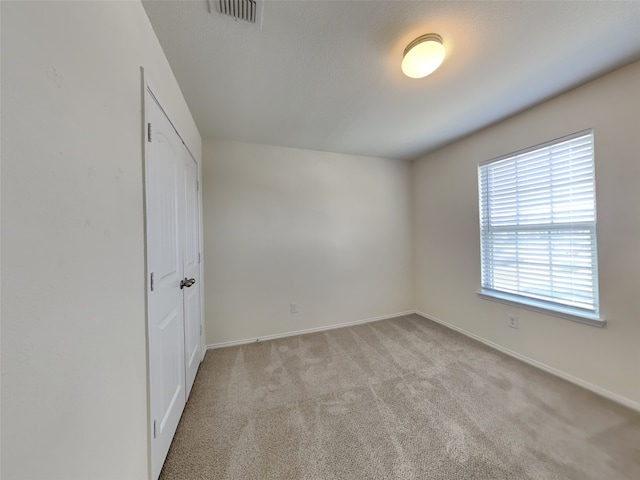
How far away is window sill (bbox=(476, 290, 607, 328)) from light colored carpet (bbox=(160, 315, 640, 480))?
0.54 metres

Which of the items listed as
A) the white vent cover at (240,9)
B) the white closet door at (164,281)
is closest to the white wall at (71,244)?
the white closet door at (164,281)

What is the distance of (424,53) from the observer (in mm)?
1314

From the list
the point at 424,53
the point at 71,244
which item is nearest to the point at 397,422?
the point at 71,244

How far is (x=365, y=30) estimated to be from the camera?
1.27 metres

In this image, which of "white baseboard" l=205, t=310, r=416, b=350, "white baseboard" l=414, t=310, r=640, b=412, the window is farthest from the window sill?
"white baseboard" l=205, t=310, r=416, b=350

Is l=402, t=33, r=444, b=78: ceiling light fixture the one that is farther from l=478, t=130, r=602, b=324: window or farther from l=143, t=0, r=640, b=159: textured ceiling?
l=478, t=130, r=602, b=324: window

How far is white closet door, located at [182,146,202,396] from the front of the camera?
70.5 inches

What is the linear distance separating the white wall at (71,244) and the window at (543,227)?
3.05 meters

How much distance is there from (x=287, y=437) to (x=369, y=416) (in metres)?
0.58

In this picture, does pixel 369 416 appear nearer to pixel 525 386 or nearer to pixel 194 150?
pixel 525 386

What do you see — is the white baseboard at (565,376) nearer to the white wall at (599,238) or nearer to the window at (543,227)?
the white wall at (599,238)

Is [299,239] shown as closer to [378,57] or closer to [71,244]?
[378,57]

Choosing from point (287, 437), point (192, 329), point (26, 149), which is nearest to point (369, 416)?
→ point (287, 437)

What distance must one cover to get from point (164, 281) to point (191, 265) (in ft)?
2.29
